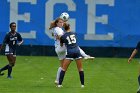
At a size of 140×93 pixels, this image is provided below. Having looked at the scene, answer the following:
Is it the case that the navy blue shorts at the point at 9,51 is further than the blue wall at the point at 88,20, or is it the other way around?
the blue wall at the point at 88,20

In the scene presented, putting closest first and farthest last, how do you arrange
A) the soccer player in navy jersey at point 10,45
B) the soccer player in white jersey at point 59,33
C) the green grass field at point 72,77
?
the green grass field at point 72,77
the soccer player in white jersey at point 59,33
the soccer player in navy jersey at point 10,45

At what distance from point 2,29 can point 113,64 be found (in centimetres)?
650

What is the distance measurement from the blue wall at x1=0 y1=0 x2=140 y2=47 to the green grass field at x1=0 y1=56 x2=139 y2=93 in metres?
1.36

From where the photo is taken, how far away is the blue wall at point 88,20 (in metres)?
29.7

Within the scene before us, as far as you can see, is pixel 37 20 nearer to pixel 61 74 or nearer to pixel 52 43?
pixel 52 43

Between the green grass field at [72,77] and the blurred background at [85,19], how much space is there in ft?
4.33

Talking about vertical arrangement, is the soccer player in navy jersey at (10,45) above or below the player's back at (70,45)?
below

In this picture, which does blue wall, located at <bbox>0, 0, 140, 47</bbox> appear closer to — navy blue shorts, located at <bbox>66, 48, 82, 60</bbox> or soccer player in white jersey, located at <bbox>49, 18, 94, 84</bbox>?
→ soccer player in white jersey, located at <bbox>49, 18, 94, 84</bbox>

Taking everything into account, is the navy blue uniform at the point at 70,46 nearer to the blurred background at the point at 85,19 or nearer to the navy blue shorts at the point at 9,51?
the navy blue shorts at the point at 9,51

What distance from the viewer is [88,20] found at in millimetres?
29875

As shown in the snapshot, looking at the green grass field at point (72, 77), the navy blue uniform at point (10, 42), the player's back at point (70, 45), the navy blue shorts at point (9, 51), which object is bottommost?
the green grass field at point (72, 77)

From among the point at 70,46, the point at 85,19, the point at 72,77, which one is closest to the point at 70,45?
the point at 70,46

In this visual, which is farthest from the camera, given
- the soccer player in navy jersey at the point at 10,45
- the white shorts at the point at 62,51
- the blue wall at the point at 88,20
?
the blue wall at the point at 88,20

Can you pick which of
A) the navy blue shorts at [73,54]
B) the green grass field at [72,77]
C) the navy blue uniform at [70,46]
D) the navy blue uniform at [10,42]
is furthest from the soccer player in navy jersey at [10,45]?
the navy blue shorts at [73,54]
